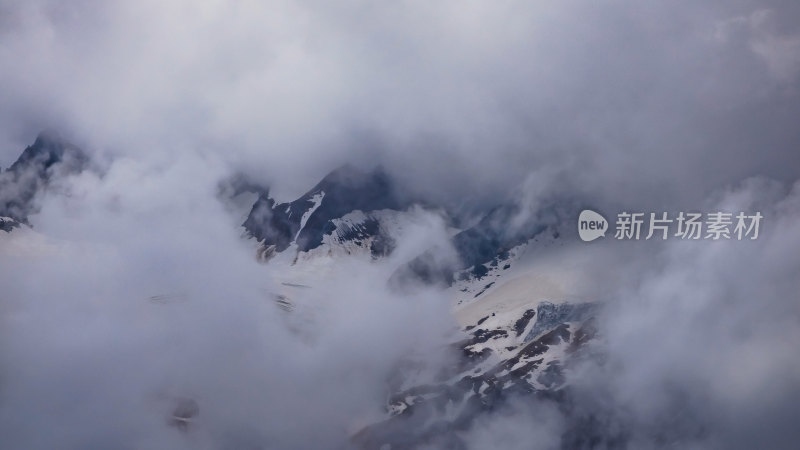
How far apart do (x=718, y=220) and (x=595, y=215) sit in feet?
120

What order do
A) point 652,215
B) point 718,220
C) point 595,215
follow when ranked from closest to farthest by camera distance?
point 718,220 → point 652,215 → point 595,215

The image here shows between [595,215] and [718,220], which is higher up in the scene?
[595,215]

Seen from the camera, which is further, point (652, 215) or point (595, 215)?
point (595, 215)

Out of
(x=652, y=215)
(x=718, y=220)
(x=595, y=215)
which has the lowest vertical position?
(x=718, y=220)

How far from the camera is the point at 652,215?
16700cm

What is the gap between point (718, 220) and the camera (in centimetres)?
14888

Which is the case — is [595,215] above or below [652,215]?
above

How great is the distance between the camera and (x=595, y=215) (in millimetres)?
183625

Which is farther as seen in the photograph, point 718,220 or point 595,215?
point 595,215

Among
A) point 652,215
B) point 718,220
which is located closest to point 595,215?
point 652,215

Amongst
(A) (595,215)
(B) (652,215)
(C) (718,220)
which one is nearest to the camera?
(C) (718,220)

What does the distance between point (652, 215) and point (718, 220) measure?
61.8 feet

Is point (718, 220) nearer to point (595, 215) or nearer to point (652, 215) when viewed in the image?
point (652, 215)
